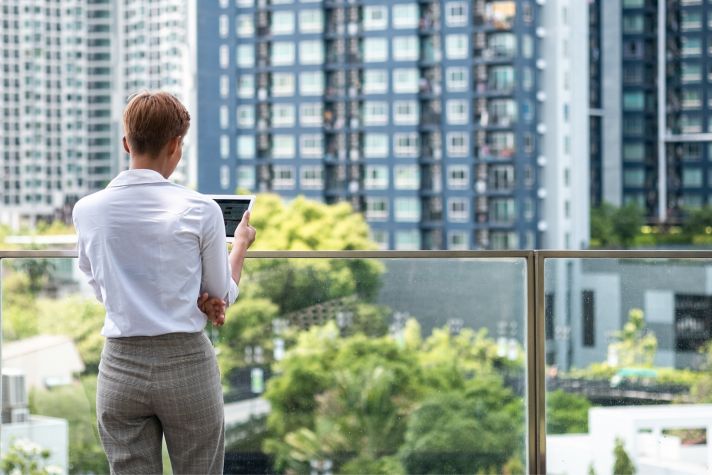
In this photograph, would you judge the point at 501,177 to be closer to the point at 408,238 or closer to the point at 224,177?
the point at 408,238

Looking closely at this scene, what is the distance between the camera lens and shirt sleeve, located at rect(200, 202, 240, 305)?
4.99 feet

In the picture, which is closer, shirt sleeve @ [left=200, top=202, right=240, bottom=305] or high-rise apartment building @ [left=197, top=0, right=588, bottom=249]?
shirt sleeve @ [left=200, top=202, right=240, bottom=305]

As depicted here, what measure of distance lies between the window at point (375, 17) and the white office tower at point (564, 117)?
18.6 feet

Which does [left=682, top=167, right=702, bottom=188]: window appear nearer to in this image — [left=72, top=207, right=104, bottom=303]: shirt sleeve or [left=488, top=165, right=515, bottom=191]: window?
[left=488, top=165, right=515, bottom=191]: window

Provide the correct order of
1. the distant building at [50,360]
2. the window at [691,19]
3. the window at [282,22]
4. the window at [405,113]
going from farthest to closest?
the window at [282,22]
the window at [405,113]
the window at [691,19]
the distant building at [50,360]

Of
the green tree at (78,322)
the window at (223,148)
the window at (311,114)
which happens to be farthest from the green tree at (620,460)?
the window at (223,148)

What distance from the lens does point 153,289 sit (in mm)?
1509

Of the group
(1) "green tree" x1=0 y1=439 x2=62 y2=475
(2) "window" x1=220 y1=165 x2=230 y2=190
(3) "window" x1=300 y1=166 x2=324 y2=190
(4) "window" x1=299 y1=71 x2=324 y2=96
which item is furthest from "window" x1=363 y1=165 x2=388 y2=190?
(1) "green tree" x1=0 y1=439 x2=62 y2=475

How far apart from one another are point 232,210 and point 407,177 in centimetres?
3572

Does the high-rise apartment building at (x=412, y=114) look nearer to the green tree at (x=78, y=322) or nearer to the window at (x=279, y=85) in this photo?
the window at (x=279, y=85)

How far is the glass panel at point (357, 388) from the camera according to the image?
8.22 ft

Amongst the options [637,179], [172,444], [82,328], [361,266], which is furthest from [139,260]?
[637,179]

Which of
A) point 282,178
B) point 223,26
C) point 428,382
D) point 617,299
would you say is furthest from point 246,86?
point 617,299

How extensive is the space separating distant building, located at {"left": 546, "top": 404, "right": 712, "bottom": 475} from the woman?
109cm
